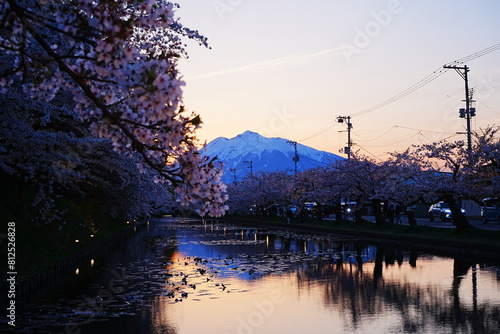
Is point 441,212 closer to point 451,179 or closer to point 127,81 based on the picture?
point 451,179

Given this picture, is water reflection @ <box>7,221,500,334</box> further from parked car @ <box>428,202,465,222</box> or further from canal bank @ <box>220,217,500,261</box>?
parked car @ <box>428,202,465,222</box>

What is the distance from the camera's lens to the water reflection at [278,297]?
11.6m

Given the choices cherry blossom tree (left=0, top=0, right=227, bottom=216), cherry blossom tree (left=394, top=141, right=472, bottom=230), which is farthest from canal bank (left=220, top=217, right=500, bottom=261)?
cherry blossom tree (left=0, top=0, right=227, bottom=216)

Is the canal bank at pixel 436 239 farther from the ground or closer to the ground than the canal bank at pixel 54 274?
farther from the ground

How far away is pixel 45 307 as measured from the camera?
45.8 feet

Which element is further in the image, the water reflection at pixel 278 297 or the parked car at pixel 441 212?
the parked car at pixel 441 212

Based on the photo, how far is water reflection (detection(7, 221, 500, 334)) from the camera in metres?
11.6

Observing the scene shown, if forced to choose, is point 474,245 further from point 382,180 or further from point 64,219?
point 382,180

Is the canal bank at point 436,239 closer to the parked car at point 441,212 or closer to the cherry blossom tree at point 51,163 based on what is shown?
the parked car at point 441,212

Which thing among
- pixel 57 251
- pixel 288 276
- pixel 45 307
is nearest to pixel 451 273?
pixel 288 276

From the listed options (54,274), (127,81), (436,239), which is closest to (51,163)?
(54,274)

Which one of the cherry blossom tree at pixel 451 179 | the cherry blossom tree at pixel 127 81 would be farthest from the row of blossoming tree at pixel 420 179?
the cherry blossom tree at pixel 127 81

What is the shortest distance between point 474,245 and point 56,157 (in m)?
18.1

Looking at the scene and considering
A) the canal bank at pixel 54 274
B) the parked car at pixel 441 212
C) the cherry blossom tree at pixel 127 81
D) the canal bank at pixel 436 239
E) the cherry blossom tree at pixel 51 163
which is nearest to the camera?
the cherry blossom tree at pixel 127 81
